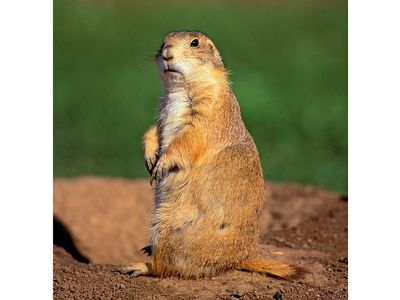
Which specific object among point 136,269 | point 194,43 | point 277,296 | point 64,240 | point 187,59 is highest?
point 194,43

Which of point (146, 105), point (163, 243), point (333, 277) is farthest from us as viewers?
point (146, 105)

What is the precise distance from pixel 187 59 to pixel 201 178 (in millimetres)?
753

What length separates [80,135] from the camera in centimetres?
1270

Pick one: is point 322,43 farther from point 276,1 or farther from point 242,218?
point 242,218

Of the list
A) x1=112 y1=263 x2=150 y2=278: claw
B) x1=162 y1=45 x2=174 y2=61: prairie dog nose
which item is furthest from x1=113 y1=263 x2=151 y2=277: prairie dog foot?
x1=162 y1=45 x2=174 y2=61: prairie dog nose

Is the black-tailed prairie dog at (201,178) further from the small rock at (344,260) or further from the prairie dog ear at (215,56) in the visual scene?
the small rock at (344,260)

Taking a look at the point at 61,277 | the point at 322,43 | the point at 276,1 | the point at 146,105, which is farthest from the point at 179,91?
the point at 322,43

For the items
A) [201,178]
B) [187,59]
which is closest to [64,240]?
[201,178]

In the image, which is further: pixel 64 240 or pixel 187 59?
pixel 64 240

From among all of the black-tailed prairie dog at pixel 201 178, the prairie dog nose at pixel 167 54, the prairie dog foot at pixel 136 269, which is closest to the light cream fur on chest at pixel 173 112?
the black-tailed prairie dog at pixel 201 178

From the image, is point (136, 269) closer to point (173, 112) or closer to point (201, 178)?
point (201, 178)

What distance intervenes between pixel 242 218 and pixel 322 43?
1061cm

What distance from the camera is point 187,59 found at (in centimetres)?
577

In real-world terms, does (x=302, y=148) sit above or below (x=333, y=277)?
above
